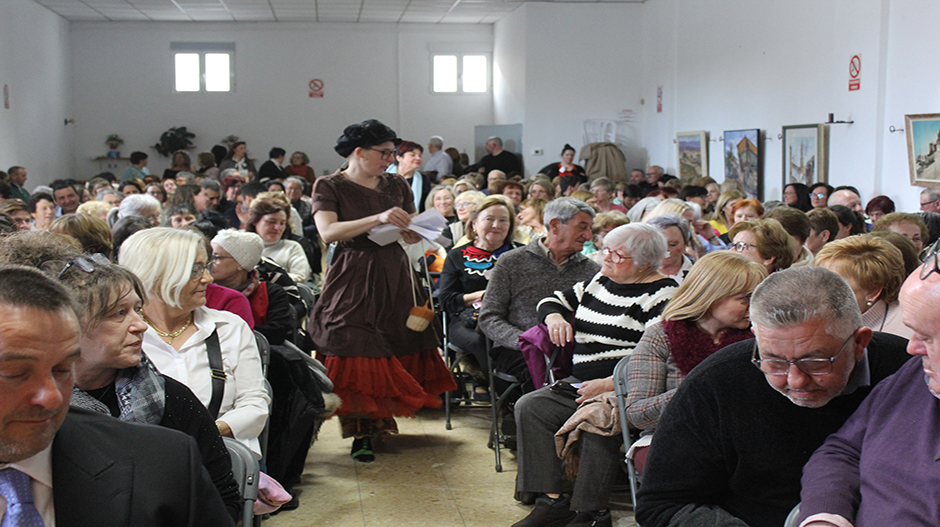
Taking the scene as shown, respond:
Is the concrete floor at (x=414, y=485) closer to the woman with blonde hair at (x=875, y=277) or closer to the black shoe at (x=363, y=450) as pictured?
the black shoe at (x=363, y=450)

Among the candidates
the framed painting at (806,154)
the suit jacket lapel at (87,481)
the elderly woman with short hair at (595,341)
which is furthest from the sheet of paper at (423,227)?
the framed painting at (806,154)

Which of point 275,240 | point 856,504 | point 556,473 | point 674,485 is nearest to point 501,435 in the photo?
point 556,473

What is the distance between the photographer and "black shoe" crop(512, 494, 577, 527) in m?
3.75

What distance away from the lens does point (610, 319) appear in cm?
383

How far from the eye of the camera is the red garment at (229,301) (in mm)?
3578

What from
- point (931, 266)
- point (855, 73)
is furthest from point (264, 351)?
point (855, 73)

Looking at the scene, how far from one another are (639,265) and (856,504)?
1.95 meters

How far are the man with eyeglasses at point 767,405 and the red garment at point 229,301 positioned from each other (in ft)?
6.37

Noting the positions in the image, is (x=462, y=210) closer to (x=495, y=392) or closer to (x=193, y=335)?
Result: (x=495, y=392)

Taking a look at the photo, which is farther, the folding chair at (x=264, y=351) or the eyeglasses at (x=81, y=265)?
the folding chair at (x=264, y=351)

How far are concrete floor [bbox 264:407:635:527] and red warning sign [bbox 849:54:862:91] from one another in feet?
21.5

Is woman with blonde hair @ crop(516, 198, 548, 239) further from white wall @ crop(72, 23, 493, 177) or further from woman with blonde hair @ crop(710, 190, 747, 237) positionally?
white wall @ crop(72, 23, 493, 177)

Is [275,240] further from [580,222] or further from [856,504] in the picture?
[856,504]

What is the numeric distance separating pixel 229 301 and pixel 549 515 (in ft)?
5.34
